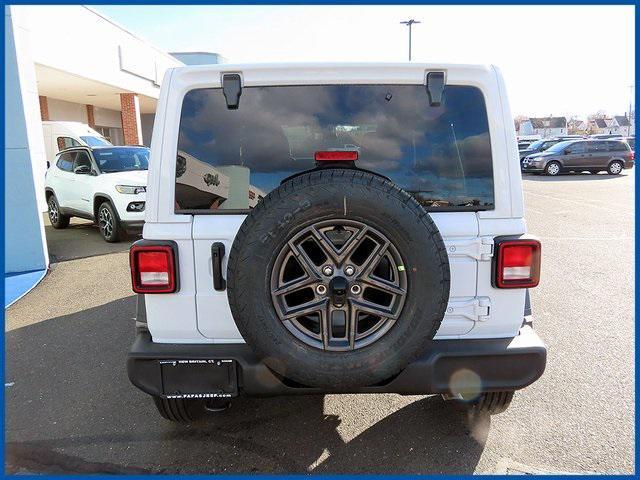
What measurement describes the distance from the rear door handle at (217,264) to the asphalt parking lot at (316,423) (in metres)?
1.09

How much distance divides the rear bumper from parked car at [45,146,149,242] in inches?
242

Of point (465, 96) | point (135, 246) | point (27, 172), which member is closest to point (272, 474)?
point (135, 246)

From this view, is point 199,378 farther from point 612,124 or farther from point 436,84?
point 612,124

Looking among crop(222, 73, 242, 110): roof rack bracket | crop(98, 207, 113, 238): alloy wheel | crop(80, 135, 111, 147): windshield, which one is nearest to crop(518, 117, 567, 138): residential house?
crop(80, 135, 111, 147): windshield

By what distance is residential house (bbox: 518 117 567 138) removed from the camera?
3162 inches

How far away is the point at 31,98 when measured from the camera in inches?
363

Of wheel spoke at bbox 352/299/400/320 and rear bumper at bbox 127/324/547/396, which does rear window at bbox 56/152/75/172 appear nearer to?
rear bumper at bbox 127/324/547/396

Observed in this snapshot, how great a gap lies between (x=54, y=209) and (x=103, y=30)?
8.96m

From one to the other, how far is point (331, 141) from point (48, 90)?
18.4m

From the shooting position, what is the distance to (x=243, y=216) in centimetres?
219

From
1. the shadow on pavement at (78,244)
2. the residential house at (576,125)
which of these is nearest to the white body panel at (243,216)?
the shadow on pavement at (78,244)

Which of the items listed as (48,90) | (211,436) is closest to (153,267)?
(211,436)

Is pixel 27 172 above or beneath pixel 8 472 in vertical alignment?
above

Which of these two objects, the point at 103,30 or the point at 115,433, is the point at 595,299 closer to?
the point at 115,433
